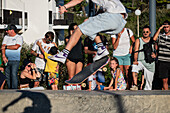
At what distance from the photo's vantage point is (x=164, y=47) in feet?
23.5

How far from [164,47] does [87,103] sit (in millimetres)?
3541

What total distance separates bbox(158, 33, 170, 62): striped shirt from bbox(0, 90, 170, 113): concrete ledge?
9.91 ft

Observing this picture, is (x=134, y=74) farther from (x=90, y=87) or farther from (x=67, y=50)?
(x=67, y=50)

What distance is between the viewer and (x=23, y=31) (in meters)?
28.6

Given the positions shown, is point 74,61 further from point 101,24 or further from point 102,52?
point 101,24

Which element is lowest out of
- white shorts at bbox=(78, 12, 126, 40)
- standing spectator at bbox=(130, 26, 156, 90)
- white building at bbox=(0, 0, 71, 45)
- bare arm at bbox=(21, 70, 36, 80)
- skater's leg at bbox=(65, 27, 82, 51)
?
bare arm at bbox=(21, 70, 36, 80)

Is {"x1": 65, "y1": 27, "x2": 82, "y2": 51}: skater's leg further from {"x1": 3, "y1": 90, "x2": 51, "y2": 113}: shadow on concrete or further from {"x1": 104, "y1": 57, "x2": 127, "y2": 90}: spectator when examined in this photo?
{"x1": 104, "y1": 57, "x2": 127, "y2": 90}: spectator

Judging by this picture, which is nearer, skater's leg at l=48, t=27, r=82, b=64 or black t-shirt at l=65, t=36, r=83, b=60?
skater's leg at l=48, t=27, r=82, b=64

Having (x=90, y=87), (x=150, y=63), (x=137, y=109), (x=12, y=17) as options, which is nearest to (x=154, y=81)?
(x=150, y=63)

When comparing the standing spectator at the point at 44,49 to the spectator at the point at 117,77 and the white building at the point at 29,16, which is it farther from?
the white building at the point at 29,16

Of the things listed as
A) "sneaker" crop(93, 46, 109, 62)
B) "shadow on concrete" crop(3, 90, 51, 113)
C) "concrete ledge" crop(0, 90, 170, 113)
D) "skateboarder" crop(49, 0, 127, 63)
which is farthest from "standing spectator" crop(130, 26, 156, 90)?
"shadow on concrete" crop(3, 90, 51, 113)

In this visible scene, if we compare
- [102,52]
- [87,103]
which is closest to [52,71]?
[102,52]

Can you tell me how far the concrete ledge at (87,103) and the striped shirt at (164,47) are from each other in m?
3.02

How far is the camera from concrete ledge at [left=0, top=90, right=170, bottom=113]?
414 centimetres
